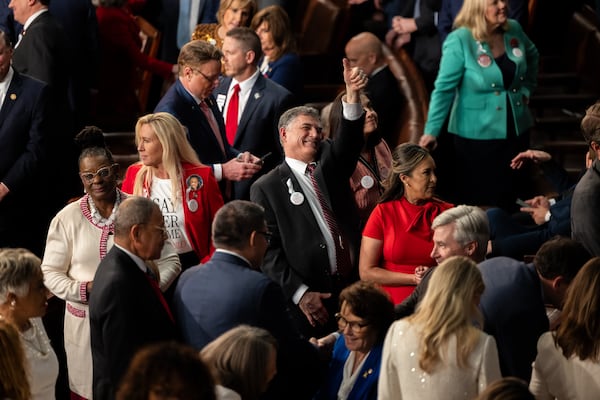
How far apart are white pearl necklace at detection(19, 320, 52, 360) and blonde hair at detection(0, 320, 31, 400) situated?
62cm

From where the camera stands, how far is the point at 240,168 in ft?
22.1

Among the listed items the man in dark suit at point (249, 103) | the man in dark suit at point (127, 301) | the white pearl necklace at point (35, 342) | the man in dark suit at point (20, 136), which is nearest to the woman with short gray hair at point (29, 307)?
the white pearl necklace at point (35, 342)

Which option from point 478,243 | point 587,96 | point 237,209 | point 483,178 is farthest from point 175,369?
point 587,96

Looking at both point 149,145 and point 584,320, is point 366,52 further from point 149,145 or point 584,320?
point 584,320

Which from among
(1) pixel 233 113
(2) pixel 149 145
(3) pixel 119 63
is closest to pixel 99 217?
(2) pixel 149 145

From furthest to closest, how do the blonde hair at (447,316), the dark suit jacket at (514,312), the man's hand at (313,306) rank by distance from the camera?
the man's hand at (313,306)
the dark suit jacket at (514,312)
the blonde hair at (447,316)

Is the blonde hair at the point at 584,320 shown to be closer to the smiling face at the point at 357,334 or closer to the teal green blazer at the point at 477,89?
the smiling face at the point at 357,334

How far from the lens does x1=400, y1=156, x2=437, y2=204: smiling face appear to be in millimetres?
6086

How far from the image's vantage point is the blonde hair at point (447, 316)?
4574mm

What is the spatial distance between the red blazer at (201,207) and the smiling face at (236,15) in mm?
2377

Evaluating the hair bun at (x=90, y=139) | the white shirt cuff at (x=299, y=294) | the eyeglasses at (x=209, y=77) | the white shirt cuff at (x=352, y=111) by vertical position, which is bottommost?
the white shirt cuff at (x=299, y=294)

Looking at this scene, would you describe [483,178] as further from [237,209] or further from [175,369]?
[175,369]

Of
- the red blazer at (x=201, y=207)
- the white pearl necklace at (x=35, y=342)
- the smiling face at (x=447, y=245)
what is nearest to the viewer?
the white pearl necklace at (x=35, y=342)

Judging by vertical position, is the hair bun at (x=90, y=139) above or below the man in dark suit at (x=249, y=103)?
above
